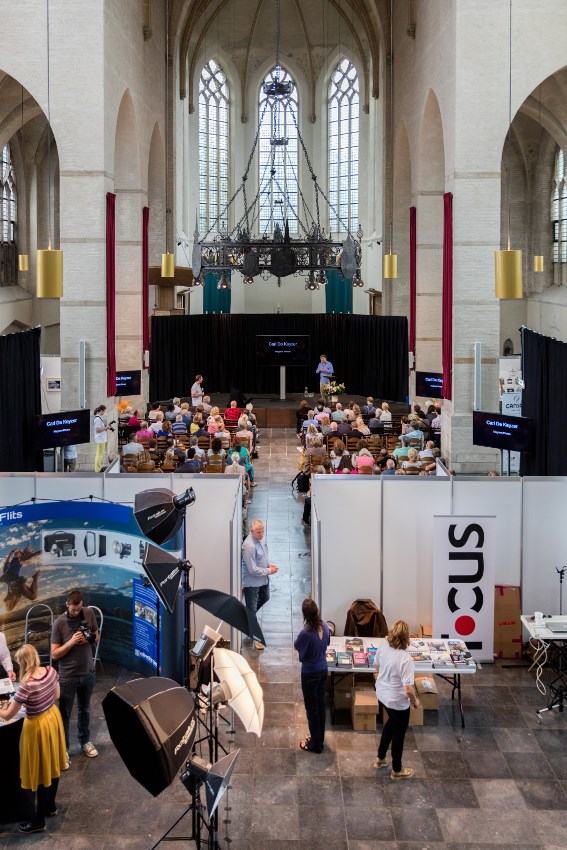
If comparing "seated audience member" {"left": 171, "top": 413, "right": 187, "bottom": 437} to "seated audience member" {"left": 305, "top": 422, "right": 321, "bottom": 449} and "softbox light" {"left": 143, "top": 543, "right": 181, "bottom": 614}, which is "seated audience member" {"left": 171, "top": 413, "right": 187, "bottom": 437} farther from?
"softbox light" {"left": 143, "top": 543, "right": 181, "bottom": 614}

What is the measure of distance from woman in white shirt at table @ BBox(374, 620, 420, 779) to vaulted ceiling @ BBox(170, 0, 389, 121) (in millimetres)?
24544

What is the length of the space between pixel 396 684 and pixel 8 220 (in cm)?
2358

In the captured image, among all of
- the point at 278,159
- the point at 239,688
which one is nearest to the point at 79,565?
the point at 239,688

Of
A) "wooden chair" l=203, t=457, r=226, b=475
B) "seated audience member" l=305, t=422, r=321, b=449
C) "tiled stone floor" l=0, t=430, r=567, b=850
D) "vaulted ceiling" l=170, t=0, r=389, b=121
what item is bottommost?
"tiled stone floor" l=0, t=430, r=567, b=850

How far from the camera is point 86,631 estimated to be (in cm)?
798

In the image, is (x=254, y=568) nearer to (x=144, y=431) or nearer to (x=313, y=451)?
(x=313, y=451)

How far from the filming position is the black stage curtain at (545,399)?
13375 millimetres

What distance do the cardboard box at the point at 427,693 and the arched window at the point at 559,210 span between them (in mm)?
20812

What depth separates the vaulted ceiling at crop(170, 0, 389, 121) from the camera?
3073cm

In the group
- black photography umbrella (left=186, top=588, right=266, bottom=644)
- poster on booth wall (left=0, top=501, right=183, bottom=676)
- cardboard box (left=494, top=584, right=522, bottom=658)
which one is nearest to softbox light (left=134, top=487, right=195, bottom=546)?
black photography umbrella (left=186, top=588, right=266, bottom=644)

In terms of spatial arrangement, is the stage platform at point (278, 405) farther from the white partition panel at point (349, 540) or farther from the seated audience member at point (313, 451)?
the white partition panel at point (349, 540)

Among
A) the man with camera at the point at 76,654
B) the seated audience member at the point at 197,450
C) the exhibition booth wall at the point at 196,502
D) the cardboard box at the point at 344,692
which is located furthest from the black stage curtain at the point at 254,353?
the man with camera at the point at 76,654

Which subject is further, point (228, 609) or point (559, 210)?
point (559, 210)

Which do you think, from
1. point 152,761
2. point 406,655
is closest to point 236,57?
point 406,655
